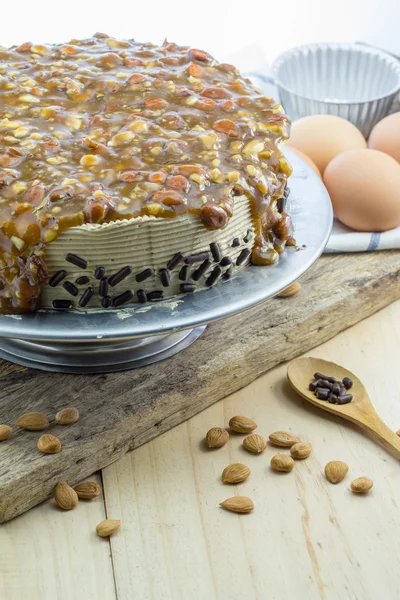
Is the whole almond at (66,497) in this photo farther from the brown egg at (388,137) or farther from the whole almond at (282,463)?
the brown egg at (388,137)

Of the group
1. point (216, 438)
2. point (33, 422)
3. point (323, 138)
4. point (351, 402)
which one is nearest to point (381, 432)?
point (351, 402)

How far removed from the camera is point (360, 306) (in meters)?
1.93

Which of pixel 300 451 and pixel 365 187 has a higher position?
pixel 365 187

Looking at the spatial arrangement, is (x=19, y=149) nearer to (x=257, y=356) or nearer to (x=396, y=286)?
(x=257, y=356)

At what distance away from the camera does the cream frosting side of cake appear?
1.43m

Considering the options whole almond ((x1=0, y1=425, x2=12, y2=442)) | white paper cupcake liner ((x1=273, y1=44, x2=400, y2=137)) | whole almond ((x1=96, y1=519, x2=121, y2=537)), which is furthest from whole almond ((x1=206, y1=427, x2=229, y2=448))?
white paper cupcake liner ((x1=273, y1=44, x2=400, y2=137))

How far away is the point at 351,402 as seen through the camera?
1.68 meters

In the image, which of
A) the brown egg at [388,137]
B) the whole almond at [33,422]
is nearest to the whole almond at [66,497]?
the whole almond at [33,422]

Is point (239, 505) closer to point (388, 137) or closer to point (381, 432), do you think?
point (381, 432)

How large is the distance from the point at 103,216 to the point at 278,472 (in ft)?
1.89

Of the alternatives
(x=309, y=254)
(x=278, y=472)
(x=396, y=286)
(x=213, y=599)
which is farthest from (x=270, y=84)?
(x=213, y=599)

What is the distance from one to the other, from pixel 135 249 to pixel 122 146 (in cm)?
21

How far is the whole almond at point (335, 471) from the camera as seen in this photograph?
5.01ft

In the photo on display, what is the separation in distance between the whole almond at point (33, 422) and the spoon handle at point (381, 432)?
2.00 feet
